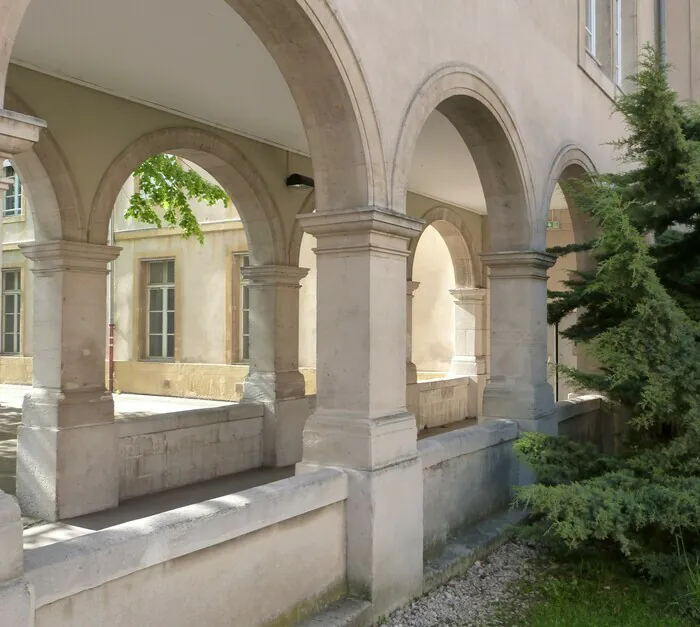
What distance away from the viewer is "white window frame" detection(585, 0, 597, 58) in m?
8.91

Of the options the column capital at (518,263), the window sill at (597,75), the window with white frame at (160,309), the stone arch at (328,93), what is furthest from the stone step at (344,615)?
the window with white frame at (160,309)

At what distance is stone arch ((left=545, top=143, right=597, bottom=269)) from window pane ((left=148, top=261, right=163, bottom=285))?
8589 mm

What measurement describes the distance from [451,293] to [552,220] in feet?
6.81

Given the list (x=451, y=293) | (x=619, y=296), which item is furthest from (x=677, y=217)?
(x=451, y=293)

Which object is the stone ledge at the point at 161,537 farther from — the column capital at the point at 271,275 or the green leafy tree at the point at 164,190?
the green leafy tree at the point at 164,190

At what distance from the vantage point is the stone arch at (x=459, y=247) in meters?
11.8

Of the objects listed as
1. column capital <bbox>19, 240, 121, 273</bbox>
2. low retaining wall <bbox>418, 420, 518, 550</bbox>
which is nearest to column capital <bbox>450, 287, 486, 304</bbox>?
low retaining wall <bbox>418, 420, 518, 550</bbox>

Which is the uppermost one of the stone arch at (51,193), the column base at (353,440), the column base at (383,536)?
the stone arch at (51,193)

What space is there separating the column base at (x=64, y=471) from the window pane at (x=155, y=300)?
27.3 feet

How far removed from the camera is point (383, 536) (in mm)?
4145

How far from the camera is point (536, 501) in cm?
438

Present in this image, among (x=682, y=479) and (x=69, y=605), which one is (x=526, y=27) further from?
(x=69, y=605)

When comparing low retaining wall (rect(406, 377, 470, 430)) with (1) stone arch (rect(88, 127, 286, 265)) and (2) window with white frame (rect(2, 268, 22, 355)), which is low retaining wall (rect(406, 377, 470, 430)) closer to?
(1) stone arch (rect(88, 127, 286, 265))

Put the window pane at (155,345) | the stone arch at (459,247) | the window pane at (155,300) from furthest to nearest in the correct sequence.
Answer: the window pane at (155,300)
the window pane at (155,345)
the stone arch at (459,247)
